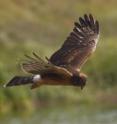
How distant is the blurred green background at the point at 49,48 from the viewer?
2697 centimetres

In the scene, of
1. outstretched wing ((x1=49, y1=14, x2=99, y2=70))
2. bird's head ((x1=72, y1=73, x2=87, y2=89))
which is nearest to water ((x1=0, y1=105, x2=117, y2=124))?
outstretched wing ((x1=49, y1=14, x2=99, y2=70))

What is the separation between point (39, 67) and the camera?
34.8ft

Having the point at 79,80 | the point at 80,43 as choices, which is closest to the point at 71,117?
the point at 80,43

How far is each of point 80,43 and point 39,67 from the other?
2.01 meters

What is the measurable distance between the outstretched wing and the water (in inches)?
384

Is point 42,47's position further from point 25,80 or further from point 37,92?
point 25,80

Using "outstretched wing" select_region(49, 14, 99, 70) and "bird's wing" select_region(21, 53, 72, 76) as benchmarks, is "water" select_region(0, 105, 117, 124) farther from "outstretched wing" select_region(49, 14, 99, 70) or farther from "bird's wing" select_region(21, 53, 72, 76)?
"bird's wing" select_region(21, 53, 72, 76)

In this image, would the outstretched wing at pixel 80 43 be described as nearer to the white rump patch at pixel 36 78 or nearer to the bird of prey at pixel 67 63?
the bird of prey at pixel 67 63

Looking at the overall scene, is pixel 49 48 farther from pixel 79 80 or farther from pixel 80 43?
pixel 79 80

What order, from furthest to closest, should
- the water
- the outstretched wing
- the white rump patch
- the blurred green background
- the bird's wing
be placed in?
the blurred green background < the water < the outstretched wing < the white rump patch < the bird's wing

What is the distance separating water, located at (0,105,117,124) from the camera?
23688 millimetres

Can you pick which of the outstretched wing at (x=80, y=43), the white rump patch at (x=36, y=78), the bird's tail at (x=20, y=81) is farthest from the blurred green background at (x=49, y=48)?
the white rump patch at (x=36, y=78)

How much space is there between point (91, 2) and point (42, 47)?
18379mm

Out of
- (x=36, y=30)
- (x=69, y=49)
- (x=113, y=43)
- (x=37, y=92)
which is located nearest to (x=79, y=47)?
(x=69, y=49)
